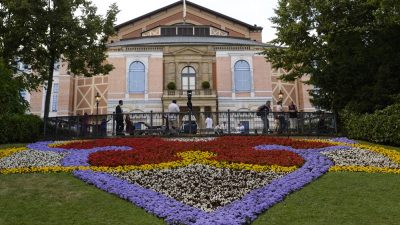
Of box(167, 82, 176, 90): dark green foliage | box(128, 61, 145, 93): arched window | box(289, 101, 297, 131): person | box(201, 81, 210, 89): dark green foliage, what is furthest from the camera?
box(128, 61, 145, 93): arched window

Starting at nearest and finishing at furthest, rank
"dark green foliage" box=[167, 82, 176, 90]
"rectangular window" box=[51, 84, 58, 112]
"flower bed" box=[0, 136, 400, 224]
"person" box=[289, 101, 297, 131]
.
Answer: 1. "flower bed" box=[0, 136, 400, 224]
2. "person" box=[289, 101, 297, 131]
3. "dark green foliage" box=[167, 82, 176, 90]
4. "rectangular window" box=[51, 84, 58, 112]

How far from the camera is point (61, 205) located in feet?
27.0

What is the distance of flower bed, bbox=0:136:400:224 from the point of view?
834 cm

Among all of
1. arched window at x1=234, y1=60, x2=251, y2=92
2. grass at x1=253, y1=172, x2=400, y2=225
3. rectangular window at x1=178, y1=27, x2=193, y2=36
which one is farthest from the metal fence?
rectangular window at x1=178, y1=27, x2=193, y2=36

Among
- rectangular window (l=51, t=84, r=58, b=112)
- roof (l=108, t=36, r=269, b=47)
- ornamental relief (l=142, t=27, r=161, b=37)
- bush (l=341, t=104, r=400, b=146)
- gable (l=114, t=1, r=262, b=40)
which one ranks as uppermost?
gable (l=114, t=1, r=262, b=40)

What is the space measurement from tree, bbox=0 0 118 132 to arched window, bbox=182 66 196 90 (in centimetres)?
1892

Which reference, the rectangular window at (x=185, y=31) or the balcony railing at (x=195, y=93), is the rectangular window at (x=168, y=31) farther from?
the balcony railing at (x=195, y=93)

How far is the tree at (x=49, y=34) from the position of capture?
23.6 m

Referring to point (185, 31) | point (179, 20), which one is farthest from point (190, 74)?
point (179, 20)

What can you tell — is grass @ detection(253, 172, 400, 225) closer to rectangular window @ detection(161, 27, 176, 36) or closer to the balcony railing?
the balcony railing

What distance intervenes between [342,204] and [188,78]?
3724 centimetres

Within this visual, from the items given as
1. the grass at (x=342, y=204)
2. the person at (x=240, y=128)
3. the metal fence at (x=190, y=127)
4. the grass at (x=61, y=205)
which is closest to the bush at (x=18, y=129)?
the metal fence at (x=190, y=127)

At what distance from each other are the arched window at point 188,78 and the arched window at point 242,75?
4.67 metres

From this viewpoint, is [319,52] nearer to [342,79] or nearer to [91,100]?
[342,79]
